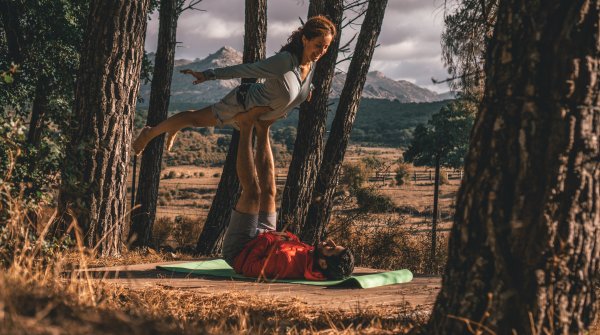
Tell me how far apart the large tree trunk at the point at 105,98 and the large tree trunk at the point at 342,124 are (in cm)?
448

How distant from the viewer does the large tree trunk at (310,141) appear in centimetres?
931

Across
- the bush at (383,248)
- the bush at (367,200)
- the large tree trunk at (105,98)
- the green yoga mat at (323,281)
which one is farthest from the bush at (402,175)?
the large tree trunk at (105,98)

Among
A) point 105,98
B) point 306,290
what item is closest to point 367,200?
point 105,98

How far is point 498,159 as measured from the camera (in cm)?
291

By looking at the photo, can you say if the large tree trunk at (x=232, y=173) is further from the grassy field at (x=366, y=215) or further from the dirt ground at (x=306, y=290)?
the dirt ground at (x=306, y=290)

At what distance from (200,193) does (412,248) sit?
3877 centimetres

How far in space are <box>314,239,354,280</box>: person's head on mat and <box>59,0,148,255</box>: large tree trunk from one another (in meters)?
1.93

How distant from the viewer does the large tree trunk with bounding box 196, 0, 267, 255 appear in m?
9.57

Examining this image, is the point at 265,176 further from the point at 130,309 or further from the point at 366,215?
the point at 366,215

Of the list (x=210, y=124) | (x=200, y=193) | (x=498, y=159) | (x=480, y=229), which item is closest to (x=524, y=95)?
(x=498, y=159)

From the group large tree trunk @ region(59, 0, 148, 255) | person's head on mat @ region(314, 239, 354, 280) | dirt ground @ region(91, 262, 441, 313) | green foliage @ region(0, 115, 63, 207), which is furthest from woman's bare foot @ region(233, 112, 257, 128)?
green foliage @ region(0, 115, 63, 207)

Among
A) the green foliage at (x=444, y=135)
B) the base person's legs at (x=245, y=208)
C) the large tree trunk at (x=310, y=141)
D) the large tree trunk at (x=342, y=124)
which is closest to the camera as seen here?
the base person's legs at (x=245, y=208)

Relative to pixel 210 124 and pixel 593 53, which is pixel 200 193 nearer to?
pixel 210 124

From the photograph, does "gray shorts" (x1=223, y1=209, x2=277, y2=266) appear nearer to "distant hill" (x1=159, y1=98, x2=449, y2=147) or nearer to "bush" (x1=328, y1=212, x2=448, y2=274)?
"bush" (x1=328, y1=212, x2=448, y2=274)
